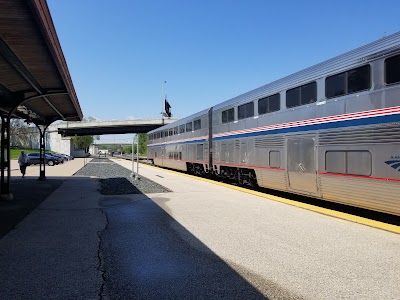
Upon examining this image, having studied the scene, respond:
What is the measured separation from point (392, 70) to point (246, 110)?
24.6 ft

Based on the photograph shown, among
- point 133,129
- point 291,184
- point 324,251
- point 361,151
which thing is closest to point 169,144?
point 291,184

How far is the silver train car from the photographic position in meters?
8.05

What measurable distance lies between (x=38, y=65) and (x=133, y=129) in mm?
71302

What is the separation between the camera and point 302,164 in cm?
1086

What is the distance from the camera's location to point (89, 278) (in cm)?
503

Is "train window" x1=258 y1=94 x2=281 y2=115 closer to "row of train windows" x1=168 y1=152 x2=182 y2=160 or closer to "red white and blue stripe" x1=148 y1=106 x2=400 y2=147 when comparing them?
"red white and blue stripe" x1=148 y1=106 x2=400 y2=147

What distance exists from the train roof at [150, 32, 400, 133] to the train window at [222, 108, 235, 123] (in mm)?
1722

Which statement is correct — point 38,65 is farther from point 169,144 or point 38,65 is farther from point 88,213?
point 169,144

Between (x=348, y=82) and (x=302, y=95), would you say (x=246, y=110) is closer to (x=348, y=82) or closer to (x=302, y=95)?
(x=302, y=95)

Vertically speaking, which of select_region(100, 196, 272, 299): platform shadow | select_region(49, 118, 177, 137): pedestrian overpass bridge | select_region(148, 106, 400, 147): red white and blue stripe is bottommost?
select_region(100, 196, 272, 299): platform shadow

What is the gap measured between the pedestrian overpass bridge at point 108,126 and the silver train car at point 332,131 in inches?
2274

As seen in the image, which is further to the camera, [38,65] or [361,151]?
[38,65]

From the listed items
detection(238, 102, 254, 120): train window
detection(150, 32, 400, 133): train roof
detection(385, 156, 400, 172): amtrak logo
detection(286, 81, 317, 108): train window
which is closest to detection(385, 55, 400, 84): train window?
detection(150, 32, 400, 133): train roof

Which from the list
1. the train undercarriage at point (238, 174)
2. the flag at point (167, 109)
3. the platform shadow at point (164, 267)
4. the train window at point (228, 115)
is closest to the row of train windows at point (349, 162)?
the platform shadow at point (164, 267)
